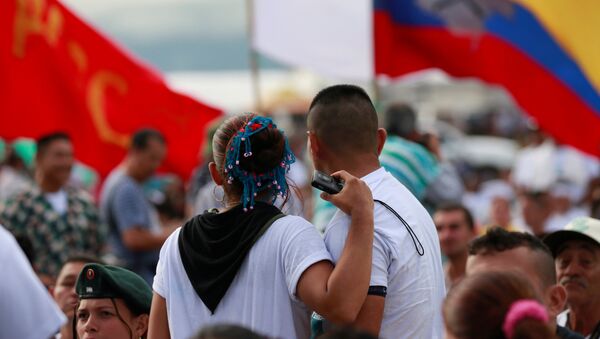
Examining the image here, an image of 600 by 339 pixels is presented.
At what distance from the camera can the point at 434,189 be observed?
8.23 m

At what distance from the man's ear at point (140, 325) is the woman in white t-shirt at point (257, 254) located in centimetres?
58

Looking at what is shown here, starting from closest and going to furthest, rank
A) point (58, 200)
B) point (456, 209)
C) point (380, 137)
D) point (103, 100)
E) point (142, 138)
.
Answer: point (380, 137), point (456, 209), point (58, 200), point (142, 138), point (103, 100)

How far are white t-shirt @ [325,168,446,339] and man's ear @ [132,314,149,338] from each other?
3.50 feet

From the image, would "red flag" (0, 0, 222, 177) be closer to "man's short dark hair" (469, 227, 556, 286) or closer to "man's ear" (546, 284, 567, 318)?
"man's short dark hair" (469, 227, 556, 286)

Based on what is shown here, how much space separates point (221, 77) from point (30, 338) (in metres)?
37.1

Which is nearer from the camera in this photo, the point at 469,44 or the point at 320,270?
the point at 320,270

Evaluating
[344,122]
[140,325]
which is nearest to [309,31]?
[140,325]

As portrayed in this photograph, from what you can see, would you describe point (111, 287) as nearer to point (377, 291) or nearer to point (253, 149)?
point (253, 149)

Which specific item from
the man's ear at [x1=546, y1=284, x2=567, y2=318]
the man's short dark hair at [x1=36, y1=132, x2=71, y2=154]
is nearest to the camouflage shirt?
the man's short dark hair at [x1=36, y1=132, x2=71, y2=154]

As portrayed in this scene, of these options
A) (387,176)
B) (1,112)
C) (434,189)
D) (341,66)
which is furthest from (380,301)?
Result: (341,66)

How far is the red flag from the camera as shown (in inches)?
347

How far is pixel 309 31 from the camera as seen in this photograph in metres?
9.95

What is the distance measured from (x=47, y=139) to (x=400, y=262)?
492 cm

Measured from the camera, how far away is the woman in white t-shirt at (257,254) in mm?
4000
